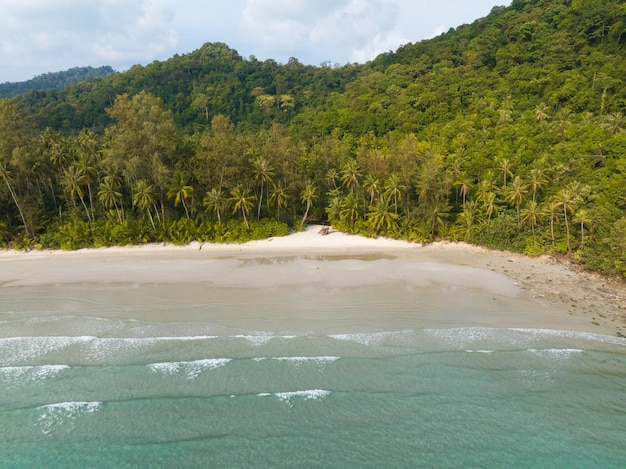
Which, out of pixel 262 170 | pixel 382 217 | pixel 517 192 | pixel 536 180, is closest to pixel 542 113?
pixel 536 180

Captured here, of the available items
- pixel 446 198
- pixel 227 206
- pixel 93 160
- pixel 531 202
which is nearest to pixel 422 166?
pixel 446 198

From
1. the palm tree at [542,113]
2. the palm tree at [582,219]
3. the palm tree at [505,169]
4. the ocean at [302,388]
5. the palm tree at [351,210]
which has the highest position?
the palm tree at [542,113]

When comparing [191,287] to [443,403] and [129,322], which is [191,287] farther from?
[443,403]

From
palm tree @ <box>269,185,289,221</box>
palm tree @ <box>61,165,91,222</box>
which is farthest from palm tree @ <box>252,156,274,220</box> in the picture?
palm tree @ <box>61,165,91,222</box>

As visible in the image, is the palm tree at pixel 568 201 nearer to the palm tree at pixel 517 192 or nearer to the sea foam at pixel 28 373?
the palm tree at pixel 517 192

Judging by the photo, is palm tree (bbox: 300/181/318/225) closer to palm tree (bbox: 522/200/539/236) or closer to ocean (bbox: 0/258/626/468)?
ocean (bbox: 0/258/626/468)

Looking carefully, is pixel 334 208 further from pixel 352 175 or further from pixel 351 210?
pixel 352 175

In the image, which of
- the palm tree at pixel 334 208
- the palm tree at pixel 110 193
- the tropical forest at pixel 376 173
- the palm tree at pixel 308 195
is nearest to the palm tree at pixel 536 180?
the tropical forest at pixel 376 173

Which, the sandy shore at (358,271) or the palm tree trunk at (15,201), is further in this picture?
the palm tree trunk at (15,201)
